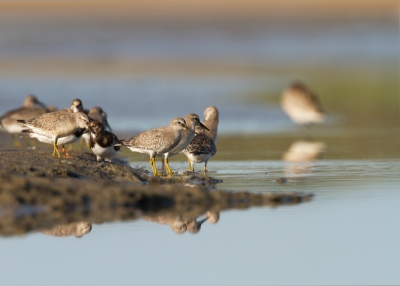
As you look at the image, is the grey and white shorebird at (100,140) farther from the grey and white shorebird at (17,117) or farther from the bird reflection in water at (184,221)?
the bird reflection in water at (184,221)

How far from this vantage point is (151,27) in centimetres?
4672

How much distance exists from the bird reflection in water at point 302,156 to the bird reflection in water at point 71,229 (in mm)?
3762

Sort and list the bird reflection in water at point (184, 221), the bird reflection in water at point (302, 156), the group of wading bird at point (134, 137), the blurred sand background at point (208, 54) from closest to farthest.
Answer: the bird reflection in water at point (184, 221)
the group of wading bird at point (134, 137)
the bird reflection in water at point (302, 156)
the blurred sand background at point (208, 54)

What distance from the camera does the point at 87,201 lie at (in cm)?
869

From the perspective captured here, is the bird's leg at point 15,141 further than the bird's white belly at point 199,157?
Yes

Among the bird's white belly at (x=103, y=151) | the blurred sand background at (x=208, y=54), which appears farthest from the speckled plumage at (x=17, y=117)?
the blurred sand background at (x=208, y=54)

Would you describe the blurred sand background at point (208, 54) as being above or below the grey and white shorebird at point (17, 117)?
above

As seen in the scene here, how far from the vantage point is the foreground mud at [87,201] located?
322 inches

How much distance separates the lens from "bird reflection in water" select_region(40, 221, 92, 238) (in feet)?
25.9

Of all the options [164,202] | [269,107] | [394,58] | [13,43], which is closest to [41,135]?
[164,202]

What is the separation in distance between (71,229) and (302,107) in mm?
11521

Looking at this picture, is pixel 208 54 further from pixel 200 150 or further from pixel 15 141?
pixel 200 150

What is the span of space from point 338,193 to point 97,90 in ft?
51.7

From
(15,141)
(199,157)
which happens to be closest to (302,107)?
(15,141)
